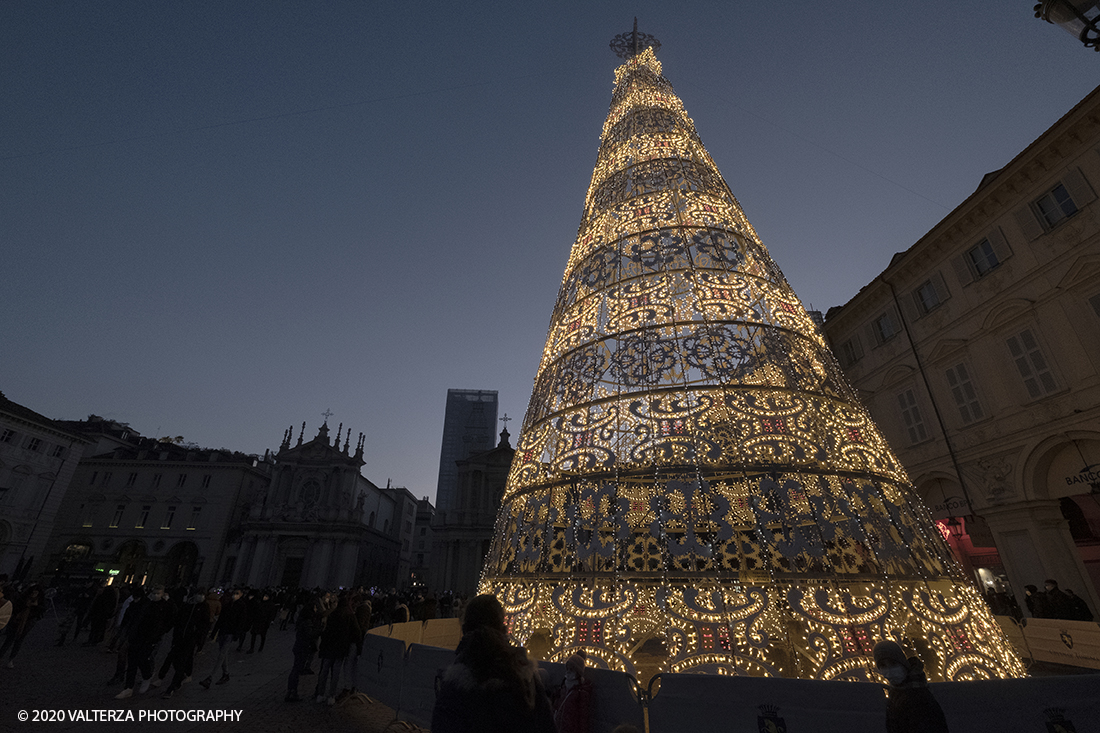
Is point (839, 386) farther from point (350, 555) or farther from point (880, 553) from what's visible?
point (350, 555)

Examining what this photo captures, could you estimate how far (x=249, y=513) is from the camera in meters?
40.1

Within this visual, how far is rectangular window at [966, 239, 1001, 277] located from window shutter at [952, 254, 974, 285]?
0.12m

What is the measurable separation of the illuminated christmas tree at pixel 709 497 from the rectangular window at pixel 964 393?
496 inches

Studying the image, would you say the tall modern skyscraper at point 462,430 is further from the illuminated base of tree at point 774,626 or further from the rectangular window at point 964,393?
the illuminated base of tree at point 774,626

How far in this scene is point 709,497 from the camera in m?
3.67

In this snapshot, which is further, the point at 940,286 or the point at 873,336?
the point at 873,336

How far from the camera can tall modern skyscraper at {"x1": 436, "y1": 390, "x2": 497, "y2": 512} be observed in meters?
60.0

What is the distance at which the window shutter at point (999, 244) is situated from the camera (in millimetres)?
13219

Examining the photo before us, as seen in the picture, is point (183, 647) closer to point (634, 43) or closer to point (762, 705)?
point (762, 705)

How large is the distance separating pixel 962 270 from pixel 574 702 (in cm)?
1774

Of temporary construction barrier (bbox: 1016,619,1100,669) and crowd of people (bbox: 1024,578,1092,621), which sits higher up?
crowd of people (bbox: 1024,578,1092,621)

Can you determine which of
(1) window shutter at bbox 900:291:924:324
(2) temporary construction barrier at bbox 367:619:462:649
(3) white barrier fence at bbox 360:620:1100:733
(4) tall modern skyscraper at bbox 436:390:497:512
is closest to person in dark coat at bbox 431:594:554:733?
(3) white barrier fence at bbox 360:620:1100:733

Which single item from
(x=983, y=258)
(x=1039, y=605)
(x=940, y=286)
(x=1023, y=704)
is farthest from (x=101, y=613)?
(x=983, y=258)

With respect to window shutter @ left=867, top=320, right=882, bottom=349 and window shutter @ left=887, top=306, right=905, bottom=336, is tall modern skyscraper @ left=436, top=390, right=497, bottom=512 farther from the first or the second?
window shutter @ left=887, top=306, right=905, bottom=336
